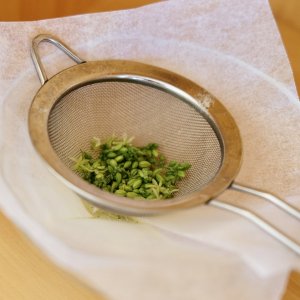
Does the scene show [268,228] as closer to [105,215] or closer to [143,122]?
[105,215]

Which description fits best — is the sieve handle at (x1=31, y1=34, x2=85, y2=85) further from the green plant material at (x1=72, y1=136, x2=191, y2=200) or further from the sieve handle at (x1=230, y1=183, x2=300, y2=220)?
the sieve handle at (x1=230, y1=183, x2=300, y2=220)

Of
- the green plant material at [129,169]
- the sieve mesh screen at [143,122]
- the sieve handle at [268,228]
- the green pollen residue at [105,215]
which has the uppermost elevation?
the sieve mesh screen at [143,122]

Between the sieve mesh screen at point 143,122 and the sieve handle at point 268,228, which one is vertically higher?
the sieve mesh screen at point 143,122

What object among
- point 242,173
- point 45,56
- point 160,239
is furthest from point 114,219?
point 45,56

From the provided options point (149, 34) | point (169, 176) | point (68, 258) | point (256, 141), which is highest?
point (149, 34)

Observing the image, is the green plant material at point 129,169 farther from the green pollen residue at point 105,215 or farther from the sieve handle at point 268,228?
the sieve handle at point 268,228

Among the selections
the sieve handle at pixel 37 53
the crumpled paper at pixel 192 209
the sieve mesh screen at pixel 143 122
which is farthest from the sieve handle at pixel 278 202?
the sieve handle at pixel 37 53

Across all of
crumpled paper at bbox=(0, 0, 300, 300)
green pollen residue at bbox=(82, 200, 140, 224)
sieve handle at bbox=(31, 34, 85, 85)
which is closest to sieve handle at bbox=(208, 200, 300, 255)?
crumpled paper at bbox=(0, 0, 300, 300)

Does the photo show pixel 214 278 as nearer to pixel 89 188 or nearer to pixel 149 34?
pixel 89 188
